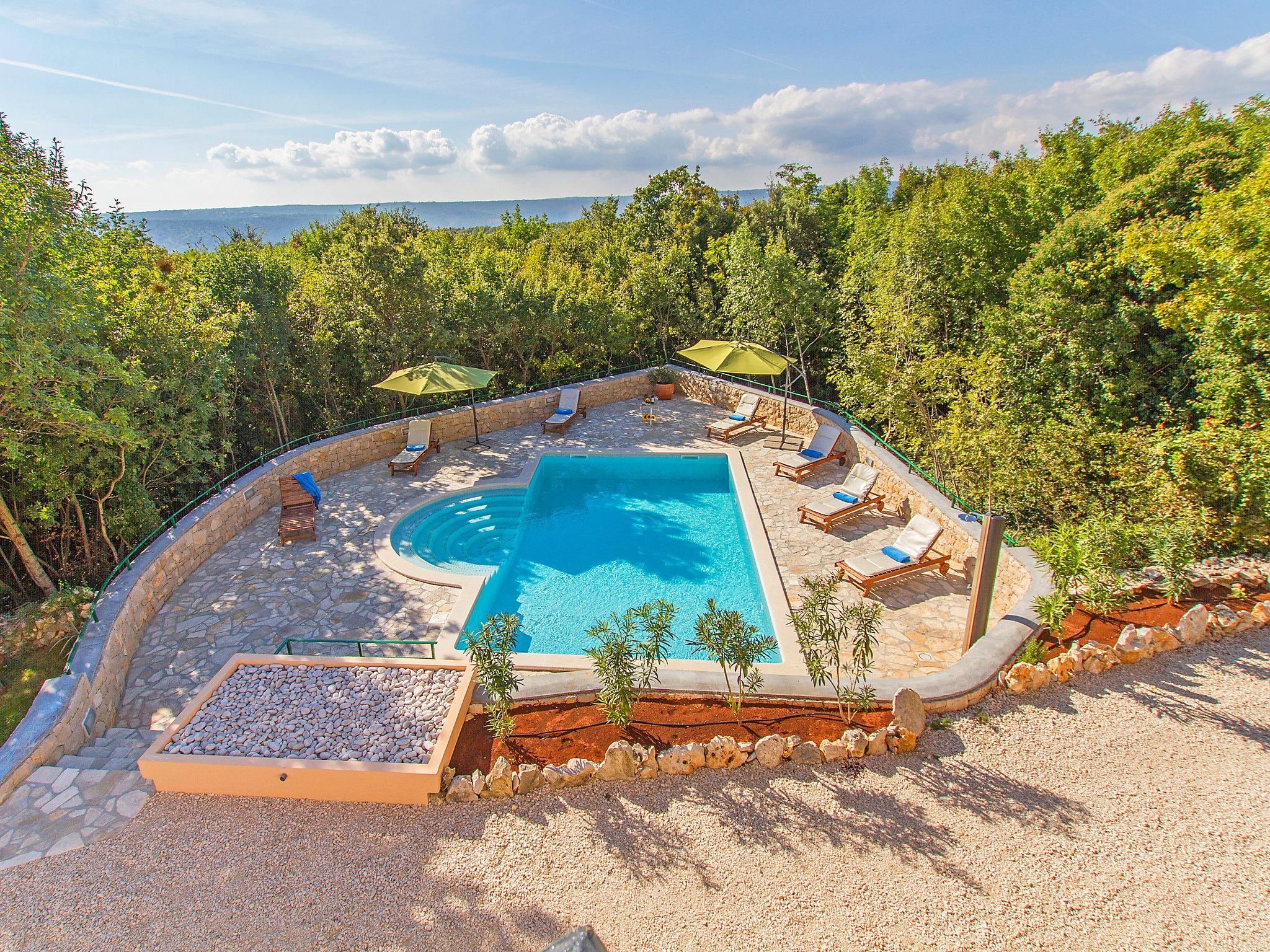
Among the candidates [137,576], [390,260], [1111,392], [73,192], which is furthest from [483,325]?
[1111,392]

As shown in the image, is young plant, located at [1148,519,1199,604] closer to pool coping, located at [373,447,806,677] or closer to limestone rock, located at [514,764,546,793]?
pool coping, located at [373,447,806,677]

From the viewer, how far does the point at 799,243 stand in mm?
29438

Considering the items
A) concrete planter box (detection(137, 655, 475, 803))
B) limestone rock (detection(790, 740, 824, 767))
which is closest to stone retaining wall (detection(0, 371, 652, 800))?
concrete planter box (detection(137, 655, 475, 803))

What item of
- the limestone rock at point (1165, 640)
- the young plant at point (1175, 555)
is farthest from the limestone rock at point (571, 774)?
the young plant at point (1175, 555)

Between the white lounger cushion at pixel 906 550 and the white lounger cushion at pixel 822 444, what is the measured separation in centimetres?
375

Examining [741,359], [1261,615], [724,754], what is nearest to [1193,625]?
[1261,615]

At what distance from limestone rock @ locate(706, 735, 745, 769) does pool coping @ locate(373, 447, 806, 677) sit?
1163 mm

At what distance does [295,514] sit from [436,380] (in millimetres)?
4135

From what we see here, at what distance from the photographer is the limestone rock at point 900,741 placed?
609 centimetres

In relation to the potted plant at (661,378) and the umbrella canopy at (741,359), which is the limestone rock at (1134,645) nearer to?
the umbrella canopy at (741,359)

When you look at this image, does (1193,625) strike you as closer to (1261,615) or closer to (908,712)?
(1261,615)

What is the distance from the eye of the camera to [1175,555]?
7699 millimetres

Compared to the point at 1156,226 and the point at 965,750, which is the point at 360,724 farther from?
the point at 1156,226

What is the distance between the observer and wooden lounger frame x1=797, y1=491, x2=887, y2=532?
1134cm
